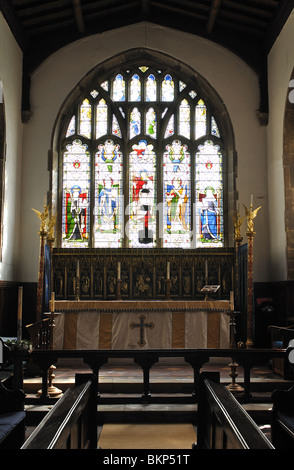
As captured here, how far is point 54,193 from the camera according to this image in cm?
965

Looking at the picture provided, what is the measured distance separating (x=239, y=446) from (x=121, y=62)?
9.01 meters

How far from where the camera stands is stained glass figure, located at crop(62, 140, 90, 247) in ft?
32.2

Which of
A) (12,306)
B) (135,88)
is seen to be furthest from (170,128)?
(12,306)

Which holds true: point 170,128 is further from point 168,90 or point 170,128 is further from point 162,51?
point 162,51

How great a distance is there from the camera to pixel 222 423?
2555 millimetres

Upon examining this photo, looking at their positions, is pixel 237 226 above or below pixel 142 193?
below

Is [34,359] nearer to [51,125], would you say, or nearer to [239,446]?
[239,446]

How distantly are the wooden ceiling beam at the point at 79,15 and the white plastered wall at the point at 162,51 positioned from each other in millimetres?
279

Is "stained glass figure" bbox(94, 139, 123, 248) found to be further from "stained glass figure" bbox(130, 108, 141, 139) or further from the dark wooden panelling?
the dark wooden panelling

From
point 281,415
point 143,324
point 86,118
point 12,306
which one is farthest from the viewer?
point 86,118

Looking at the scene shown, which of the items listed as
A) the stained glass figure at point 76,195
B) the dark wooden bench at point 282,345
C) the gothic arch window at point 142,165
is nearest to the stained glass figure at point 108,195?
the gothic arch window at point 142,165

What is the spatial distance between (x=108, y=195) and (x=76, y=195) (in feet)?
1.98

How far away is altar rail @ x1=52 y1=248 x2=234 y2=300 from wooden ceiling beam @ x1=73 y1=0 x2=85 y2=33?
4.09m

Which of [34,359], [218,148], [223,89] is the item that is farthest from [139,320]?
[223,89]
